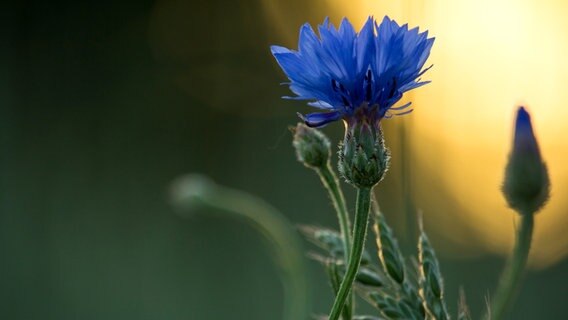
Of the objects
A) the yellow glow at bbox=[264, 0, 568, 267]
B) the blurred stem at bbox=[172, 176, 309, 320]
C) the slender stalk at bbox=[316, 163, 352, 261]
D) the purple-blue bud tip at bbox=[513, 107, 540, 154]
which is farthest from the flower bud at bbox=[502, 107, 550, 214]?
the yellow glow at bbox=[264, 0, 568, 267]

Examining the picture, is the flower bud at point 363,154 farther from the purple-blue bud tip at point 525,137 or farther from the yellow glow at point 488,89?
the yellow glow at point 488,89

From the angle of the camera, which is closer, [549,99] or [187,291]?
[549,99]

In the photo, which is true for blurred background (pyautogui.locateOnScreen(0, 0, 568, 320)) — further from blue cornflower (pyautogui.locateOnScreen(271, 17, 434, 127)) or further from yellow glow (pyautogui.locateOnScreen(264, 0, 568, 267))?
blue cornflower (pyautogui.locateOnScreen(271, 17, 434, 127))

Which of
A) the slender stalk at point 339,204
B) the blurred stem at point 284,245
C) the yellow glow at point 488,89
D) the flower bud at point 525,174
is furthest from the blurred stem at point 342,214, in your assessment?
the yellow glow at point 488,89

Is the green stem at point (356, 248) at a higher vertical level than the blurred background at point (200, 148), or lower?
higher

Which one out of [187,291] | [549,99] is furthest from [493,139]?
[187,291]

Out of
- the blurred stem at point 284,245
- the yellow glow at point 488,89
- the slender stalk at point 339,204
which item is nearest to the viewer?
the slender stalk at point 339,204

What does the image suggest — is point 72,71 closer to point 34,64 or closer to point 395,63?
point 34,64
